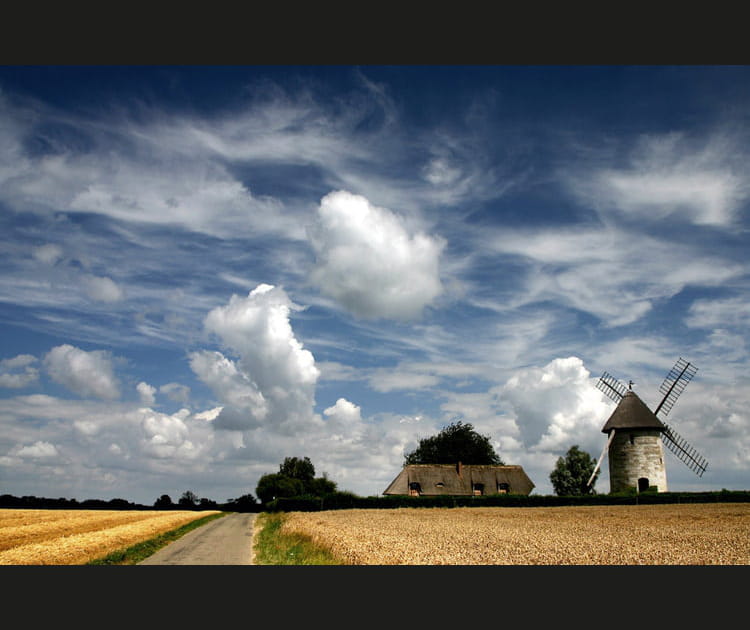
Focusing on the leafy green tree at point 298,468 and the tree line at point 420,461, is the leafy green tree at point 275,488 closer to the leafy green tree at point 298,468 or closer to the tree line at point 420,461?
the tree line at point 420,461

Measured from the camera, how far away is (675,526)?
3147 centimetres

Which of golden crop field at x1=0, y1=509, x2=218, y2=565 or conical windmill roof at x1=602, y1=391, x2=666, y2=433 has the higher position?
conical windmill roof at x1=602, y1=391, x2=666, y2=433

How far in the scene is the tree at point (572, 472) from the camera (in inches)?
2886

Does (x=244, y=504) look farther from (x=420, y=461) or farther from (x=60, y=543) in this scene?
(x=60, y=543)

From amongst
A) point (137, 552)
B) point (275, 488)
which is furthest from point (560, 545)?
point (275, 488)

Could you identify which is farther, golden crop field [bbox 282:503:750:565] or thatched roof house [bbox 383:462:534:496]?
thatched roof house [bbox 383:462:534:496]

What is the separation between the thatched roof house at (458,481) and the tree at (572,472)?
3.27m

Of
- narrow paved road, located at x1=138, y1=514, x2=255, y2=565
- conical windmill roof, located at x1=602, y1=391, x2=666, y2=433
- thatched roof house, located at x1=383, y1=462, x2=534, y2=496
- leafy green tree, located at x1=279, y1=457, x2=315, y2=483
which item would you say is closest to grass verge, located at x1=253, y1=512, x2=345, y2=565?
narrow paved road, located at x1=138, y1=514, x2=255, y2=565

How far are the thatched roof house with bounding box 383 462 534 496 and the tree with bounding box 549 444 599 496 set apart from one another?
3.27m

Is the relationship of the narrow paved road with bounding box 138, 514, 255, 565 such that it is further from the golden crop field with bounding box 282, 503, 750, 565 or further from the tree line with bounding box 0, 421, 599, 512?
the tree line with bounding box 0, 421, 599, 512

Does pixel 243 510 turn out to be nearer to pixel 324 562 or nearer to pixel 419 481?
pixel 419 481

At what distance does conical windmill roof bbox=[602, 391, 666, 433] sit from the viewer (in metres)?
56.7

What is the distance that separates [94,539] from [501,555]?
17.6 metres
